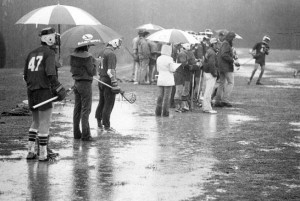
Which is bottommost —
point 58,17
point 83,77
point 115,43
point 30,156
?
point 30,156

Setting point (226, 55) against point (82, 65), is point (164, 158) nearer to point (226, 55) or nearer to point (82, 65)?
point (82, 65)

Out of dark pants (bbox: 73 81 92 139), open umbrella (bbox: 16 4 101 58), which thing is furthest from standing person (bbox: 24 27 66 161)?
open umbrella (bbox: 16 4 101 58)

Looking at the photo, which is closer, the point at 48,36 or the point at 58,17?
the point at 48,36

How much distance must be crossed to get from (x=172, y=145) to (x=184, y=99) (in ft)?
16.2

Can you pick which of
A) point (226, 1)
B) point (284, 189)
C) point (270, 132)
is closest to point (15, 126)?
point (270, 132)

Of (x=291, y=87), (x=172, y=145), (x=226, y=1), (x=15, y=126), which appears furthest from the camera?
(x=226, y=1)

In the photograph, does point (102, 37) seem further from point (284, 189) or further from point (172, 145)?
point (284, 189)

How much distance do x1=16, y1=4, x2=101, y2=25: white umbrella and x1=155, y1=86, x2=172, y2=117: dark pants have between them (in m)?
3.37

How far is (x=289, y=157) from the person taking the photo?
11.1 meters

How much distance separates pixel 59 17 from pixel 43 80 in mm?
3090

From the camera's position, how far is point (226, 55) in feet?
59.0

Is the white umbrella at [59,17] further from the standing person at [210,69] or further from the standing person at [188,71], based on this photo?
the standing person at [210,69]

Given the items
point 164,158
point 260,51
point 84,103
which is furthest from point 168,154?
point 260,51

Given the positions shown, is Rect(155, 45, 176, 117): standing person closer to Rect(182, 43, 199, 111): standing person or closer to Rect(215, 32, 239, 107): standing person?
Rect(182, 43, 199, 111): standing person
